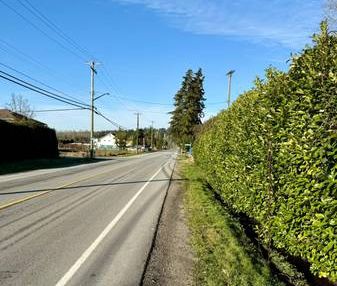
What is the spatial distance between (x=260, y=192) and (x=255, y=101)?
7.13 ft

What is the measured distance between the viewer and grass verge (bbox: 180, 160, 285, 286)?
650 centimetres

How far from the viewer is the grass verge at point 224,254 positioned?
650 cm

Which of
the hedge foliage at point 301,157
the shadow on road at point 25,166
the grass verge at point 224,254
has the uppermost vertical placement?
the hedge foliage at point 301,157

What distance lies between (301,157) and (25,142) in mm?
37880

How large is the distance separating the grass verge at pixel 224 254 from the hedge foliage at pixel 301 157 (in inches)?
22.0

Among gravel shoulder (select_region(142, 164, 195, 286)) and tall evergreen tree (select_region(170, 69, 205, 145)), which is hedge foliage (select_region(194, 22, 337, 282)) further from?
tall evergreen tree (select_region(170, 69, 205, 145))

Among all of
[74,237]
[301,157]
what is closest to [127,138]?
[74,237]

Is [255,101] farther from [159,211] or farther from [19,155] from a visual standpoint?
[19,155]

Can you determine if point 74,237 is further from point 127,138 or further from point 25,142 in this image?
point 127,138

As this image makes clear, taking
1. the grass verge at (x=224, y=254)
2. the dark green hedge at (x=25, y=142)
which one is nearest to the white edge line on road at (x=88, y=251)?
the grass verge at (x=224, y=254)

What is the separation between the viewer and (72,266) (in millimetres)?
6727

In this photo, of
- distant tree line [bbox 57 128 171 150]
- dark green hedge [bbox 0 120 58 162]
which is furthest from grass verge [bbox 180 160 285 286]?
distant tree line [bbox 57 128 171 150]

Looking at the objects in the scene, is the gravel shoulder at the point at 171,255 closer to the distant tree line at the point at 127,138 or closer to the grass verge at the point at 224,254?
the grass verge at the point at 224,254

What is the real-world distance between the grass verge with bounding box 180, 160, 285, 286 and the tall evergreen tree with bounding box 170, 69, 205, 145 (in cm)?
5611
